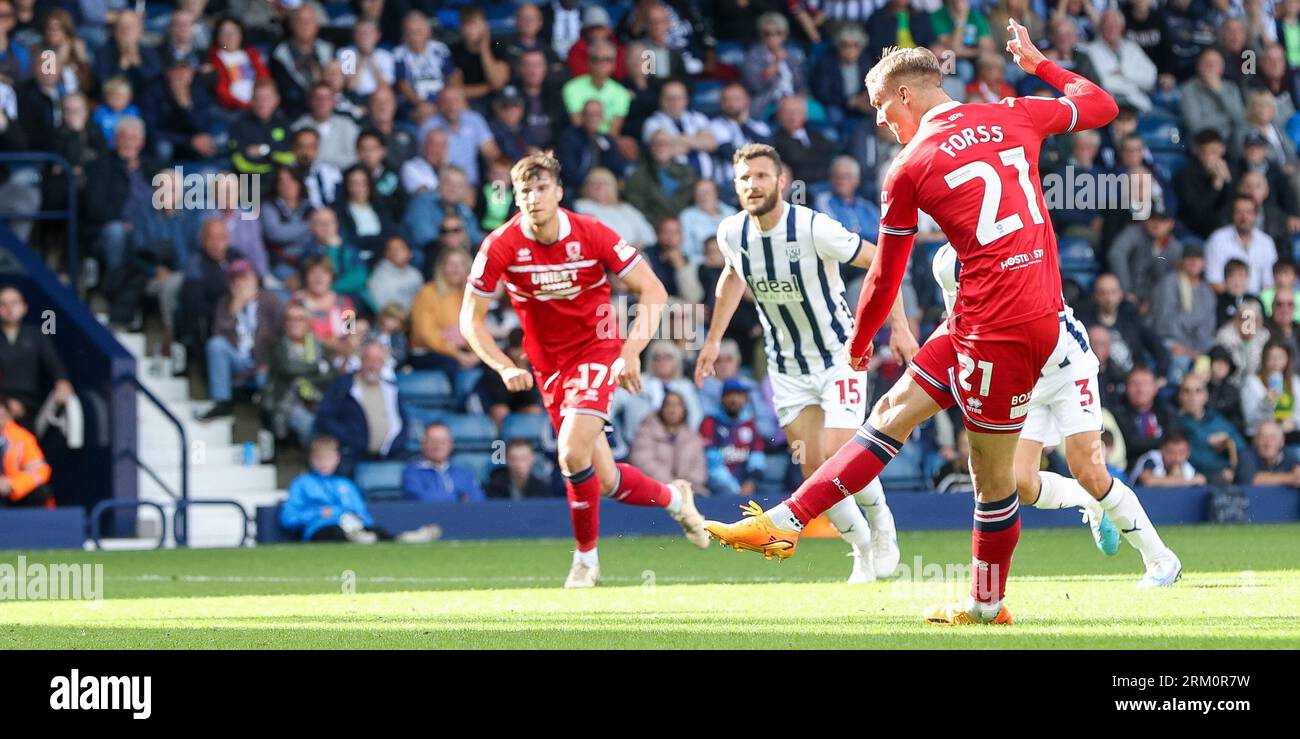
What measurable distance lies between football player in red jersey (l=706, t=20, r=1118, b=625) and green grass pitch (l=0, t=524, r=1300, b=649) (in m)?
0.42

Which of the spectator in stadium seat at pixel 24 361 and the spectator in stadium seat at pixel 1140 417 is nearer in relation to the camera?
the spectator in stadium seat at pixel 24 361

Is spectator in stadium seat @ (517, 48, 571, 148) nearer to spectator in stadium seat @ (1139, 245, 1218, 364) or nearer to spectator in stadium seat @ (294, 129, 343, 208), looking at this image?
spectator in stadium seat @ (294, 129, 343, 208)

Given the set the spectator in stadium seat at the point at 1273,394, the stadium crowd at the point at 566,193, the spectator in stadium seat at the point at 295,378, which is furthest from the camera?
the spectator in stadium seat at the point at 1273,394

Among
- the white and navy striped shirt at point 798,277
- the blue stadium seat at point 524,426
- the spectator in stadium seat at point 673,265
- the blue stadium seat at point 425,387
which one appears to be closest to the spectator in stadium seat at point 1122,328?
the spectator in stadium seat at point 673,265

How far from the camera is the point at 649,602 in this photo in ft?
30.3

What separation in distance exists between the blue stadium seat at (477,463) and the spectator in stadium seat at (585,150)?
9.23 ft

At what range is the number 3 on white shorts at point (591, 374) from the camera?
1109cm

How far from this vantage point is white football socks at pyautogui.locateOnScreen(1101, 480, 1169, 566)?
981cm

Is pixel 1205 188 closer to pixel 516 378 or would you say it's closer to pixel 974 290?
pixel 516 378

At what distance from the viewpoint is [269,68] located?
18.2 metres

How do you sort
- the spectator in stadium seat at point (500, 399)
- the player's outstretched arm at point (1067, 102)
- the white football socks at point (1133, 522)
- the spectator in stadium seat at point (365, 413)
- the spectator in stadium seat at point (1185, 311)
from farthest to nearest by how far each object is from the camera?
1. the spectator in stadium seat at point (1185, 311)
2. the spectator in stadium seat at point (500, 399)
3. the spectator in stadium seat at point (365, 413)
4. the white football socks at point (1133, 522)
5. the player's outstretched arm at point (1067, 102)

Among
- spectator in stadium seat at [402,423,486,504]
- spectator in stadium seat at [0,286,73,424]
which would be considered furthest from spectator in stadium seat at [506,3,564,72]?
spectator in stadium seat at [0,286,73,424]

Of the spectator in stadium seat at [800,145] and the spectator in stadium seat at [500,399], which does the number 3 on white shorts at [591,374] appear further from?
the spectator in stadium seat at [800,145]

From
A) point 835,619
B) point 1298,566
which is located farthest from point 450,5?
point 835,619
